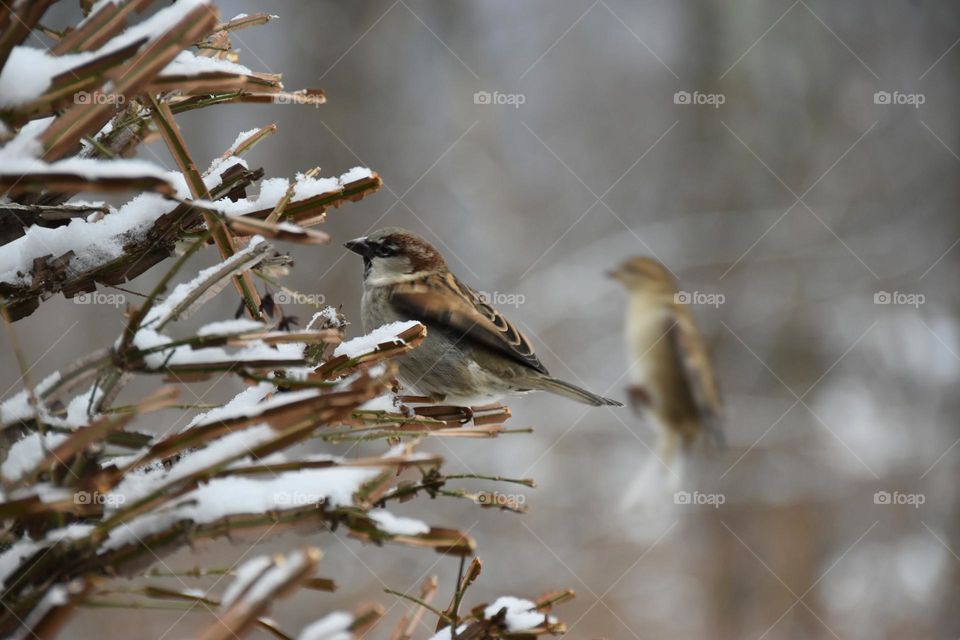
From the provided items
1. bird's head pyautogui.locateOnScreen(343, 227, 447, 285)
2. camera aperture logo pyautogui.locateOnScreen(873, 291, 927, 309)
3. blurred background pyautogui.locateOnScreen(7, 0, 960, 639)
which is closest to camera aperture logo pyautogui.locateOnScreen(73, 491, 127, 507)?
bird's head pyautogui.locateOnScreen(343, 227, 447, 285)

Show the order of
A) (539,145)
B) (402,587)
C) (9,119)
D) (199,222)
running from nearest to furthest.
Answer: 1. (9,119)
2. (199,222)
3. (402,587)
4. (539,145)

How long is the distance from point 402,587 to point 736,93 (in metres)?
5.73

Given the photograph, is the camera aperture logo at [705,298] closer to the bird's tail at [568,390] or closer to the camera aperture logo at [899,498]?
the camera aperture logo at [899,498]

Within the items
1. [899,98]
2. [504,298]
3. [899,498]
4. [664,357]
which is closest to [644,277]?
[664,357]

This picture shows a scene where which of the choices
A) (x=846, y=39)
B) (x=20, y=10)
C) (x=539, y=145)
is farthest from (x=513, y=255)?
(x=20, y=10)

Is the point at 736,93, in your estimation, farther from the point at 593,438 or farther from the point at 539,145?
the point at 593,438

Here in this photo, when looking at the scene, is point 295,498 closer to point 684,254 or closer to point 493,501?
point 493,501

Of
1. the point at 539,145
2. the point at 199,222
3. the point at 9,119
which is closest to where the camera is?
the point at 9,119

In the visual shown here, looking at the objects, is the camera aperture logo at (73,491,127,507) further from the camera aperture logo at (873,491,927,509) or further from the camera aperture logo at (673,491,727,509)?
the camera aperture logo at (873,491,927,509)

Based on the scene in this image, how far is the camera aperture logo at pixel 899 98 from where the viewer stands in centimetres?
797

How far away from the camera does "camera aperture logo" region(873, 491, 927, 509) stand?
721 cm

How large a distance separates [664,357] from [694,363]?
0.91 feet

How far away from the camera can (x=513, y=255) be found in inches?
320

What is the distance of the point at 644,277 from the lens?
5809 millimetres
